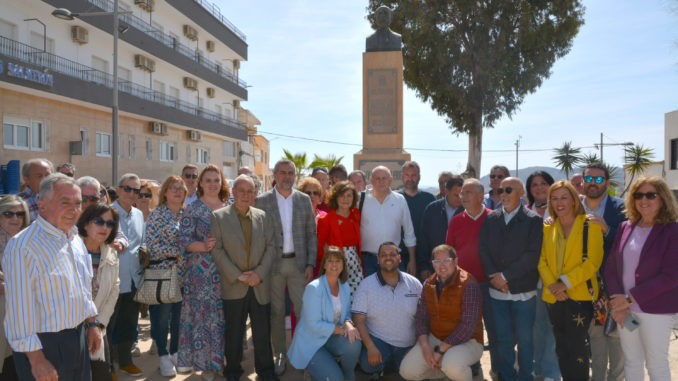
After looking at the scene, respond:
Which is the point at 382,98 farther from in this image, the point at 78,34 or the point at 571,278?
the point at 78,34

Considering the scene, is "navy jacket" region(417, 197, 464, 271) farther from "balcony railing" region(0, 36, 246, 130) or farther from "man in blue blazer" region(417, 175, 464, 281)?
"balcony railing" region(0, 36, 246, 130)

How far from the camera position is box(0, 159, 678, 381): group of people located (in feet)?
11.2

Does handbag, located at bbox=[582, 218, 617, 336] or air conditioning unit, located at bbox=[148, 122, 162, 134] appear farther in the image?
air conditioning unit, located at bbox=[148, 122, 162, 134]

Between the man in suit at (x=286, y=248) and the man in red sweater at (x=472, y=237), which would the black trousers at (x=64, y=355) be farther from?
the man in red sweater at (x=472, y=237)

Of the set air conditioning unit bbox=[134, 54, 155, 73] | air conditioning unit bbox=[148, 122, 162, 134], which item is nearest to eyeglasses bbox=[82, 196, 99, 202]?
air conditioning unit bbox=[134, 54, 155, 73]

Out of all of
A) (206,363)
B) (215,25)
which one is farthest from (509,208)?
(215,25)

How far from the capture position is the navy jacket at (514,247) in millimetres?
3990

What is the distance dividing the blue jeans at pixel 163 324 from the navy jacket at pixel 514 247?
3.05m

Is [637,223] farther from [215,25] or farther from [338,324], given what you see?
[215,25]

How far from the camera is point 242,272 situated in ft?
14.0

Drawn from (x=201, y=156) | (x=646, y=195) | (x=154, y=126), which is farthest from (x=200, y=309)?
(x=201, y=156)

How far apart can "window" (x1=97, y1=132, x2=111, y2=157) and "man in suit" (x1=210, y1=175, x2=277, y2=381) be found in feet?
58.6

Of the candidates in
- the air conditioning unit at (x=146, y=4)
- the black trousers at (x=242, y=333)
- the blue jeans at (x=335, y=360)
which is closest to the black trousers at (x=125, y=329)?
the black trousers at (x=242, y=333)

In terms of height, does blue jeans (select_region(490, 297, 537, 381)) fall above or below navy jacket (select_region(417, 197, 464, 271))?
below
